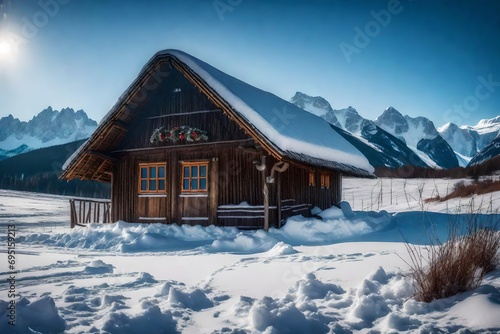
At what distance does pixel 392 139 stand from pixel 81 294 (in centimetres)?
14821

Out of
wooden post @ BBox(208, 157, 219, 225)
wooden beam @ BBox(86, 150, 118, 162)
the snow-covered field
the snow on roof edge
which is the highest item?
the snow on roof edge

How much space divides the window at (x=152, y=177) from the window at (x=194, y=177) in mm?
818

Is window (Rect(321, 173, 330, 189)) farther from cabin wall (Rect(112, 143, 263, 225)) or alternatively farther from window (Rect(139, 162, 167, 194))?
window (Rect(139, 162, 167, 194))

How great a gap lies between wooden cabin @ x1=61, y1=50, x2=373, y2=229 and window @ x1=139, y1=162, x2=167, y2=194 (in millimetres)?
38

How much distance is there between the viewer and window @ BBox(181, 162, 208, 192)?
12.8 metres

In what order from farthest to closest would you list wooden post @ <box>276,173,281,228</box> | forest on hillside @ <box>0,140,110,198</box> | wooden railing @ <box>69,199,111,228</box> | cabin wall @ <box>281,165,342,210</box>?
forest on hillside @ <box>0,140,110,198</box> → wooden railing @ <box>69,199,111,228</box> → cabin wall @ <box>281,165,342,210</box> → wooden post @ <box>276,173,281,228</box>

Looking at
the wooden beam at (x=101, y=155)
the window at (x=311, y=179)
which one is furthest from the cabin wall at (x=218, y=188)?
the wooden beam at (x=101, y=155)

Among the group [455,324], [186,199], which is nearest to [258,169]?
[186,199]

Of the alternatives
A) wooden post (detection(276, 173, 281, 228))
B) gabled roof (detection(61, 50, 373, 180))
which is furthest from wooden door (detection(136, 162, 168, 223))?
wooden post (detection(276, 173, 281, 228))

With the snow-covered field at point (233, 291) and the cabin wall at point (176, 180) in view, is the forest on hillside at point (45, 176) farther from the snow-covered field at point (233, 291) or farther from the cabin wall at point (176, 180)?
the snow-covered field at point (233, 291)

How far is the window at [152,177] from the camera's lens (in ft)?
44.2

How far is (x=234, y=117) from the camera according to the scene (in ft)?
35.4

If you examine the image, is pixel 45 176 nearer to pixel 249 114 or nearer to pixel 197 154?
pixel 197 154

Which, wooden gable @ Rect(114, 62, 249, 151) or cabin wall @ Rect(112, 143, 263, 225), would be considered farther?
wooden gable @ Rect(114, 62, 249, 151)
